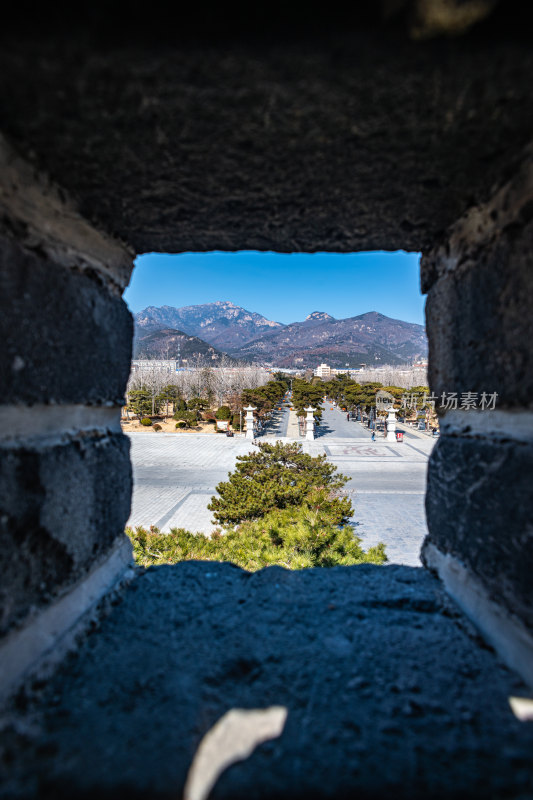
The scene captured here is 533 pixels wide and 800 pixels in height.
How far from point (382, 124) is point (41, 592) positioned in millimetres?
1234

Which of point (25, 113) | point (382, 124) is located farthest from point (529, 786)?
point (25, 113)

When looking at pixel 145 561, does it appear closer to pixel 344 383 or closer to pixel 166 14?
pixel 166 14

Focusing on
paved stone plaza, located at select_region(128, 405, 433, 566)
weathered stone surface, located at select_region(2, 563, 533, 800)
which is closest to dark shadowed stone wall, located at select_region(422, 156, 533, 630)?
weathered stone surface, located at select_region(2, 563, 533, 800)

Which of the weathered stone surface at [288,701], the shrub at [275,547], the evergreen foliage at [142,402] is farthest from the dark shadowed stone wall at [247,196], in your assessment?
the evergreen foliage at [142,402]

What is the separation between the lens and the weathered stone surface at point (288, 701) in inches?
26.4

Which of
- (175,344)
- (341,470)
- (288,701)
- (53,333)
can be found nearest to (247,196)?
(53,333)

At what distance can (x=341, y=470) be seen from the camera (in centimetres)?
1298

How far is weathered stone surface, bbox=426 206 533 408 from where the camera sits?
2.87ft

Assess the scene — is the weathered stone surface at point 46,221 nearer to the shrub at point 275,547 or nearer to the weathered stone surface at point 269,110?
the weathered stone surface at point 269,110

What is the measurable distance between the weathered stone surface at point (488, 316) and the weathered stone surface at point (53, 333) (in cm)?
106

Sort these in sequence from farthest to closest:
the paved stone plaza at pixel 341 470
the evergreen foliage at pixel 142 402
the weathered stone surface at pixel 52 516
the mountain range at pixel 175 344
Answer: the mountain range at pixel 175 344 < the evergreen foliage at pixel 142 402 < the paved stone plaza at pixel 341 470 < the weathered stone surface at pixel 52 516

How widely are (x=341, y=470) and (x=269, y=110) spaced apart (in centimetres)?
1282

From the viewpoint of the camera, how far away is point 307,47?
0.62 metres

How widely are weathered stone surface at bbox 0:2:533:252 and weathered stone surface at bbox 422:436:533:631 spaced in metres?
0.67
